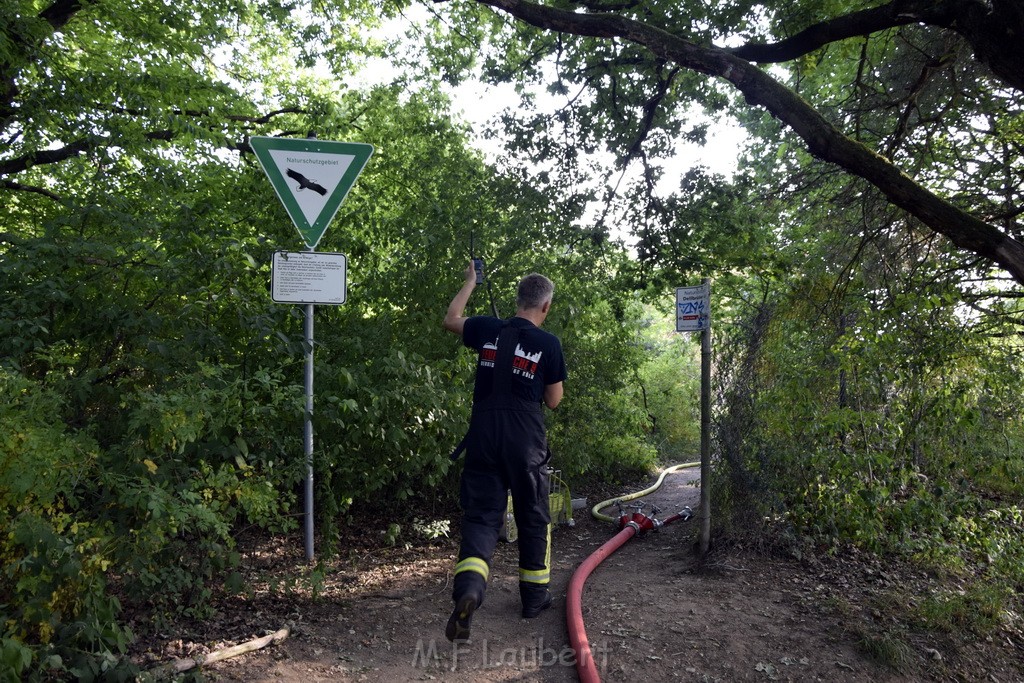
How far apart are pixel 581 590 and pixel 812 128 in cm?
397

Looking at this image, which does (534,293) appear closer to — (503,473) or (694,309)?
(503,473)

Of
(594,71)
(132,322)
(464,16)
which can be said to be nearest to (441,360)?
(132,322)

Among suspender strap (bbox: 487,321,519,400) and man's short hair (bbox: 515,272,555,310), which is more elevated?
man's short hair (bbox: 515,272,555,310)

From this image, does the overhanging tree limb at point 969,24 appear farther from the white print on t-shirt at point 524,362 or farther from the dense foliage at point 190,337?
the white print on t-shirt at point 524,362

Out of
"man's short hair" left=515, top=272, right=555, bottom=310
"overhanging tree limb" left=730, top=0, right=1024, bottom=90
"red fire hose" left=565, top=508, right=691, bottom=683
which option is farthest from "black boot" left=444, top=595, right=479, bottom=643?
"overhanging tree limb" left=730, top=0, right=1024, bottom=90

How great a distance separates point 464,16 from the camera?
35.8 ft

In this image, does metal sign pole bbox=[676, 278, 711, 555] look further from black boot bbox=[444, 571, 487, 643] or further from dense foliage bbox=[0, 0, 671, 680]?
black boot bbox=[444, 571, 487, 643]

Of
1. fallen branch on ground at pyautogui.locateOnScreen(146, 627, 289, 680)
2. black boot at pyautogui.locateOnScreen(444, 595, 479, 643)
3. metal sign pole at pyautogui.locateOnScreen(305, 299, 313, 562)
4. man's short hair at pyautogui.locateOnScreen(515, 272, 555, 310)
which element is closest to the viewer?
fallen branch on ground at pyautogui.locateOnScreen(146, 627, 289, 680)

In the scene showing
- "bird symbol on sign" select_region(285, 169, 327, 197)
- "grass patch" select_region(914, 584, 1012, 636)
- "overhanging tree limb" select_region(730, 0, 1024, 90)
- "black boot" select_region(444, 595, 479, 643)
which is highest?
"overhanging tree limb" select_region(730, 0, 1024, 90)

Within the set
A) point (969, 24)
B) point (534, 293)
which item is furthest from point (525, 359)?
point (969, 24)

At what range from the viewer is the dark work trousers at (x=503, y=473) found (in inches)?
177

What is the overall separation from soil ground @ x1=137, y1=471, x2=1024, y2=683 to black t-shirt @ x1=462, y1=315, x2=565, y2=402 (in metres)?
1.57

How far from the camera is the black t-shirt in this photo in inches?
180

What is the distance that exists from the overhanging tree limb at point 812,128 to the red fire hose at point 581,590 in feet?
12.1
